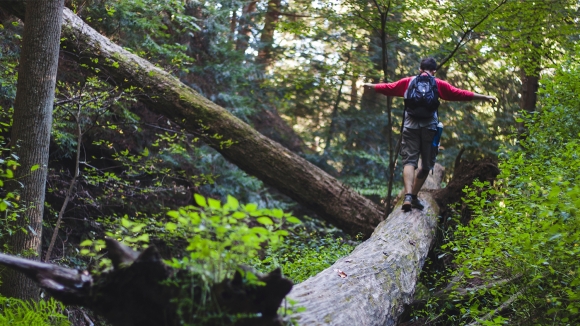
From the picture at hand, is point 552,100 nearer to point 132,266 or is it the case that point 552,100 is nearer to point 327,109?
point 132,266

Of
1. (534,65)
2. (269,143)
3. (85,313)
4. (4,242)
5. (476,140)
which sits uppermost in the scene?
(534,65)

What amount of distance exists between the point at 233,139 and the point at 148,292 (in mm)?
5733

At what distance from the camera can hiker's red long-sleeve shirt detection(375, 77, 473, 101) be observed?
6898mm

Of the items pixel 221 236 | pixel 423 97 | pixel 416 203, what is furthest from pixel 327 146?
pixel 221 236

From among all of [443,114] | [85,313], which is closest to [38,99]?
[85,313]

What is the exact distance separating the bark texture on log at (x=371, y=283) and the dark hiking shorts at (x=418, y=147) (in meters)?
0.93

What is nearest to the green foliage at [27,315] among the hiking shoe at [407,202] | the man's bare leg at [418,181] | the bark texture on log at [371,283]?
the bark texture on log at [371,283]

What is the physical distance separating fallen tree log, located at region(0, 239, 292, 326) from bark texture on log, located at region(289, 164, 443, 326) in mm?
494

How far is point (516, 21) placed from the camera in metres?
7.71

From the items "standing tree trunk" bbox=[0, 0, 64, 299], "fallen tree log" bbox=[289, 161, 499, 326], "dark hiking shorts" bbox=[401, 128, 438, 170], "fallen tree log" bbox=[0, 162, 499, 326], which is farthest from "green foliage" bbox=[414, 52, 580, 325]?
"standing tree trunk" bbox=[0, 0, 64, 299]

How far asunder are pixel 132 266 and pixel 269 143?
19.6ft

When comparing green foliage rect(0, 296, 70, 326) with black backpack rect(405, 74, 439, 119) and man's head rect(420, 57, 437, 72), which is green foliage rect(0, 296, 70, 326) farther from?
man's head rect(420, 57, 437, 72)

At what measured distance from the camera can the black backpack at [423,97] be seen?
22.1 ft

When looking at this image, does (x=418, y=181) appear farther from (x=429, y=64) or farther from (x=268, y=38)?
(x=268, y=38)
